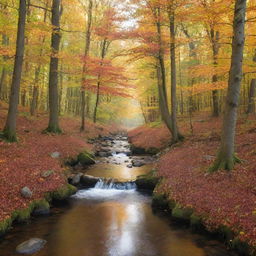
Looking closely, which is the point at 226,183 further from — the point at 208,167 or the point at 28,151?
the point at 28,151

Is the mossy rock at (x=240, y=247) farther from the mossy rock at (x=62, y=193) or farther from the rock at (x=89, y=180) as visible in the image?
the rock at (x=89, y=180)

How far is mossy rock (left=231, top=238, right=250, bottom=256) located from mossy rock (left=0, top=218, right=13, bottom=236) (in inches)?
251

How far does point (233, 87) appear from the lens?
980 centimetres

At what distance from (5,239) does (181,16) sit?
13368mm

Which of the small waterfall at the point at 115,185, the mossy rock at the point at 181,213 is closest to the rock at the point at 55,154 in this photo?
the small waterfall at the point at 115,185

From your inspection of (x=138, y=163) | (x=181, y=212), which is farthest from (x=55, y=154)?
(x=181, y=212)

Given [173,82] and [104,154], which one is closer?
[173,82]

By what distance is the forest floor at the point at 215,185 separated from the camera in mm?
7418

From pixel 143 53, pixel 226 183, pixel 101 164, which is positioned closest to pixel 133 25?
pixel 143 53

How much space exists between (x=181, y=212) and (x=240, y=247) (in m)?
2.55

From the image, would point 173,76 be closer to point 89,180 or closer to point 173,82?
point 173,82

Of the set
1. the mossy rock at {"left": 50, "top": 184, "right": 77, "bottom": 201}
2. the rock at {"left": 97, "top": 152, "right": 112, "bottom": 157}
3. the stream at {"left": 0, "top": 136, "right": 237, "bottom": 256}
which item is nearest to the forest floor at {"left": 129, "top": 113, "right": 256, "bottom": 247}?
the stream at {"left": 0, "top": 136, "right": 237, "bottom": 256}

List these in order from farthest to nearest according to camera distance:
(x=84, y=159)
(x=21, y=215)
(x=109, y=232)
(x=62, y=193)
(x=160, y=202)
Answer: (x=84, y=159) < (x=62, y=193) < (x=160, y=202) < (x=21, y=215) < (x=109, y=232)

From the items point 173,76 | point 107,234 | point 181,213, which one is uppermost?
point 173,76
